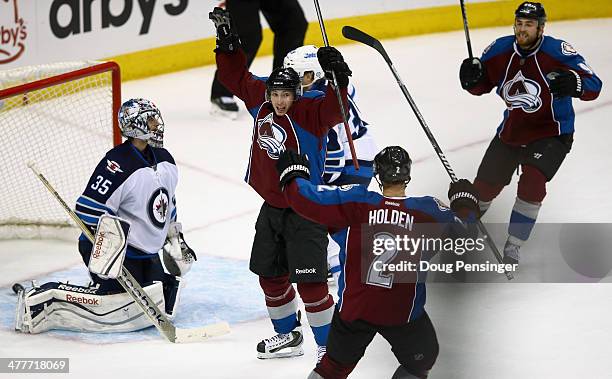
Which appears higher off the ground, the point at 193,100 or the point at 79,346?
the point at 79,346

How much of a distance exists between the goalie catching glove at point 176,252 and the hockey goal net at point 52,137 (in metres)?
1.03

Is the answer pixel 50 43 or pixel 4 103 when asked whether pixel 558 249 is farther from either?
pixel 50 43

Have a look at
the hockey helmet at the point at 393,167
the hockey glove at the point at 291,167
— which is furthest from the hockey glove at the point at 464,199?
the hockey glove at the point at 291,167

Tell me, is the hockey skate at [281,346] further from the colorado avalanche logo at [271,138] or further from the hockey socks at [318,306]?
the colorado avalanche logo at [271,138]

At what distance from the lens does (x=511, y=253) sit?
523 centimetres

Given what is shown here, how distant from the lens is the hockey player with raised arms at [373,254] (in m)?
3.53

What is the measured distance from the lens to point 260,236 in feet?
14.2

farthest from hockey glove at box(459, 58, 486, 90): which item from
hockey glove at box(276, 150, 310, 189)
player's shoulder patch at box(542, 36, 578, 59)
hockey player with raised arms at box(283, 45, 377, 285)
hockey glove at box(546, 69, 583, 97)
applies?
hockey glove at box(276, 150, 310, 189)

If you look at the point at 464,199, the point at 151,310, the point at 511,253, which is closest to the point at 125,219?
the point at 151,310

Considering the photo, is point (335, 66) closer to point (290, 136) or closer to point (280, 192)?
point (290, 136)

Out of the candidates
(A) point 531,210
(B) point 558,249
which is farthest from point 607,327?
(B) point 558,249

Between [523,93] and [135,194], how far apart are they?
5.32 ft

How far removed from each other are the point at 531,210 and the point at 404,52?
139 inches

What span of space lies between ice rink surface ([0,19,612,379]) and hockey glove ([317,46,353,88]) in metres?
0.86
